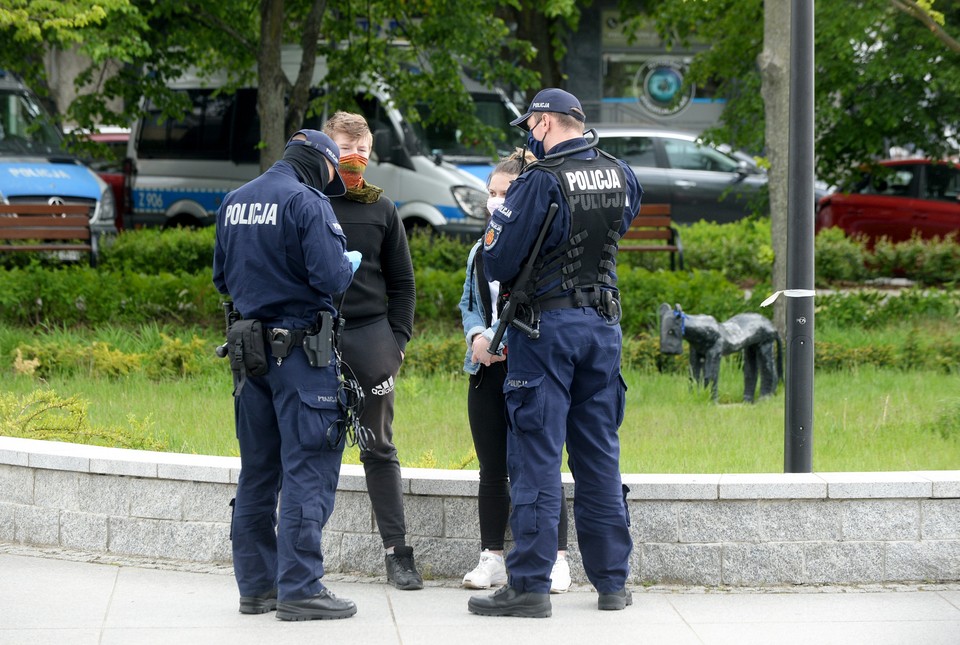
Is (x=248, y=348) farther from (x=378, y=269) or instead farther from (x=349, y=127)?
(x=349, y=127)

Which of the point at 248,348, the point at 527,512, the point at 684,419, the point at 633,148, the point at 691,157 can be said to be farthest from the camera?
the point at 633,148

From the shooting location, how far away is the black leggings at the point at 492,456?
5.20m

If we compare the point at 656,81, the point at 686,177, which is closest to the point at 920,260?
the point at 686,177

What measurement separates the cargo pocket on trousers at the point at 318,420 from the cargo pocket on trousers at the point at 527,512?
2.32 feet

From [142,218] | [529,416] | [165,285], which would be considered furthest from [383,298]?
[142,218]

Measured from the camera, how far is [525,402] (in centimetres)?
485

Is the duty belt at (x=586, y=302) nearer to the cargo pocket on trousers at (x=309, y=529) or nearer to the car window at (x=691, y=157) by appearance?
the cargo pocket on trousers at (x=309, y=529)

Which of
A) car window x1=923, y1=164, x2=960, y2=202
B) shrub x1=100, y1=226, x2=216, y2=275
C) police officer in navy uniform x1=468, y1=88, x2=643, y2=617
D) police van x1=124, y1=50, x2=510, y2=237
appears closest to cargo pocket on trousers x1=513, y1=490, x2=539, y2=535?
police officer in navy uniform x1=468, y1=88, x2=643, y2=617

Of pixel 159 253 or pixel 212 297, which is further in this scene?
pixel 159 253

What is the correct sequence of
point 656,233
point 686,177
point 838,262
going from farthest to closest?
1. point 686,177
2. point 838,262
3. point 656,233

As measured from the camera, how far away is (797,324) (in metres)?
5.58

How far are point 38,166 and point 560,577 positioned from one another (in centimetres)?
1075

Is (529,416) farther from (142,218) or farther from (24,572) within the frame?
(142,218)

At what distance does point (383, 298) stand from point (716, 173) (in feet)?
46.5
